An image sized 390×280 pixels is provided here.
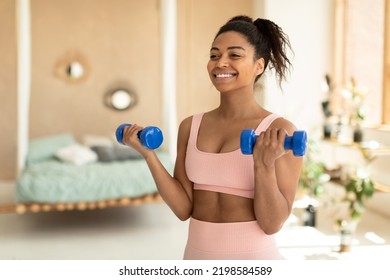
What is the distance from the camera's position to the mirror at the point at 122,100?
4.39 m

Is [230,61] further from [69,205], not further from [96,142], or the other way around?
[96,142]

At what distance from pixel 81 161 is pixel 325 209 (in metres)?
1.51

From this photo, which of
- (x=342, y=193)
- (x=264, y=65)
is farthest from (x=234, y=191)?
(x=342, y=193)

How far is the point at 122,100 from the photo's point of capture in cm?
440

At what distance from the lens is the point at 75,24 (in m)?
4.34

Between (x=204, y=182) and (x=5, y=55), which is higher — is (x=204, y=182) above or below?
below

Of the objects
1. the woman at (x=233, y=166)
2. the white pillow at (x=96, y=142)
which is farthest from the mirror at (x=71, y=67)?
the woman at (x=233, y=166)

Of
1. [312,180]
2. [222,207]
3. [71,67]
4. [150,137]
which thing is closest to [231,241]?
[222,207]

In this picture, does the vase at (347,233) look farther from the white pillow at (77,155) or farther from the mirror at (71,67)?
the mirror at (71,67)

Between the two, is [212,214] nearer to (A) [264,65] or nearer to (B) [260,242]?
(B) [260,242]

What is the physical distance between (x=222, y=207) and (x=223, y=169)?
0.06 m

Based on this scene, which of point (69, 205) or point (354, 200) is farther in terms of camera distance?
point (69, 205)

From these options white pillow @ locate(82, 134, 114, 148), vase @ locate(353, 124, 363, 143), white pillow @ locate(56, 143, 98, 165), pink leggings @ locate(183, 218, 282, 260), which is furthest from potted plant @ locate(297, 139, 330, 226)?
pink leggings @ locate(183, 218, 282, 260)

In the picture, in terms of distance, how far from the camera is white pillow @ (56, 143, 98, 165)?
3.15 metres
